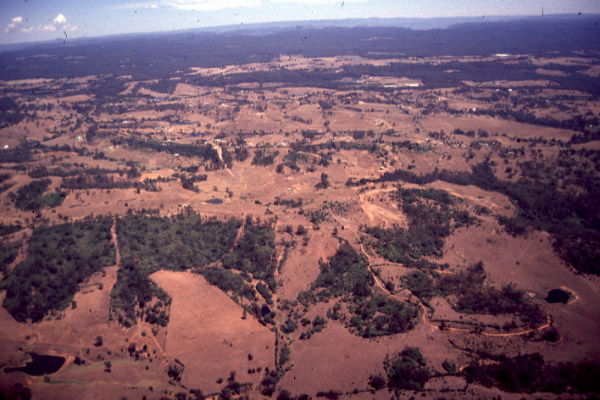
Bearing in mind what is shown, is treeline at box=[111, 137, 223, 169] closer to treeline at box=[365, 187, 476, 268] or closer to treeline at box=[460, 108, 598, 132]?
treeline at box=[365, 187, 476, 268]

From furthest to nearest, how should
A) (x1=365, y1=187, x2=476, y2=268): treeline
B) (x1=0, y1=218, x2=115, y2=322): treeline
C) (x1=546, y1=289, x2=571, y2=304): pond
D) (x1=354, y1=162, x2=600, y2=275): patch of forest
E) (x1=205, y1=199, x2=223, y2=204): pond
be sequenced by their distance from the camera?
(x1=205, y1=199, x2=223, y2=204): pond < (x1=365, y1=187, x2=476, y2=268): treeline < (x1=354, y1=162, x2=600, y2=275): patch of forest < (x1=546, y1=289, x2=571, y2=304): pond < (x1=0, y1=218, x2=115, y2=322): treeline

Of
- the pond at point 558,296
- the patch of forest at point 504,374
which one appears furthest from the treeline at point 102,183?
the pond at point 558,296

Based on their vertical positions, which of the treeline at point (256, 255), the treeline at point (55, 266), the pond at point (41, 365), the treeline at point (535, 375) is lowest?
the treeline at point (535, 375)

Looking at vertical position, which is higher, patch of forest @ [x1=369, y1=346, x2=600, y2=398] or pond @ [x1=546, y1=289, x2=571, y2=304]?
patch of forest @ [x1=369, y1=346, x2=600, y2=398]

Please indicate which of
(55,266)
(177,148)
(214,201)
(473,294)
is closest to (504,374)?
(473,294)

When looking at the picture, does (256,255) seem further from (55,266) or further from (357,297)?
(55,266)

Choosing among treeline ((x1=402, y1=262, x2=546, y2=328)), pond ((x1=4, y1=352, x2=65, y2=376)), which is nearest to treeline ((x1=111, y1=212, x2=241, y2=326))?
pond ((x1=4, y1=352, x2=65, y2=376))

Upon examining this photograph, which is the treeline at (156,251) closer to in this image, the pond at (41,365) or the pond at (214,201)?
the pond at (41,365)
